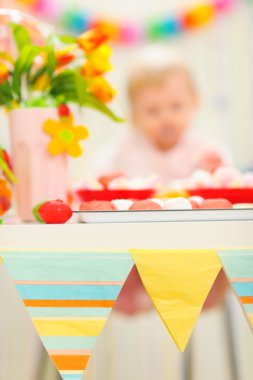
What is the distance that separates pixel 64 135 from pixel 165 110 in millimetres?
2335

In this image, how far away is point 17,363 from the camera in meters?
0.71

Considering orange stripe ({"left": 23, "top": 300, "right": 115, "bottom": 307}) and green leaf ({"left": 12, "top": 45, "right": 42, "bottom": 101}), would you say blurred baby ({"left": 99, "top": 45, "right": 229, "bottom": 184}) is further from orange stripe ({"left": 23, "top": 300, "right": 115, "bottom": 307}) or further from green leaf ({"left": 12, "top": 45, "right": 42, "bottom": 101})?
orange stripe ({"left": 23, "top": 300, "right": 115, "bottom": 307})

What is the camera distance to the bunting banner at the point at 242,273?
681 millimetres

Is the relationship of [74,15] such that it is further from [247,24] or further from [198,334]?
[198,334]

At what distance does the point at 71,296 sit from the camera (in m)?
0.71

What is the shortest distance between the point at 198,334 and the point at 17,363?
226mm

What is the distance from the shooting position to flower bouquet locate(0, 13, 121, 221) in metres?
0.97

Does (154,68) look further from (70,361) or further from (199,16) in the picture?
(70,361)

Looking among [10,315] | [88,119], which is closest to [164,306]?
[10,315]

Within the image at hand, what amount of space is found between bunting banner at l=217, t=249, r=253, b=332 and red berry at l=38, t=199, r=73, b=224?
210mm

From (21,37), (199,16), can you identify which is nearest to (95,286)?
(21,37)

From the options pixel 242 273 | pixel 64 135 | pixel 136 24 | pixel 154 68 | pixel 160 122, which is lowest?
pixel 242 273

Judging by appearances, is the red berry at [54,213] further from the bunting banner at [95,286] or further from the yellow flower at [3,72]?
the yellow flower at [3,72]

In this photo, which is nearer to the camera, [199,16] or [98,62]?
Answer: [98,62]
